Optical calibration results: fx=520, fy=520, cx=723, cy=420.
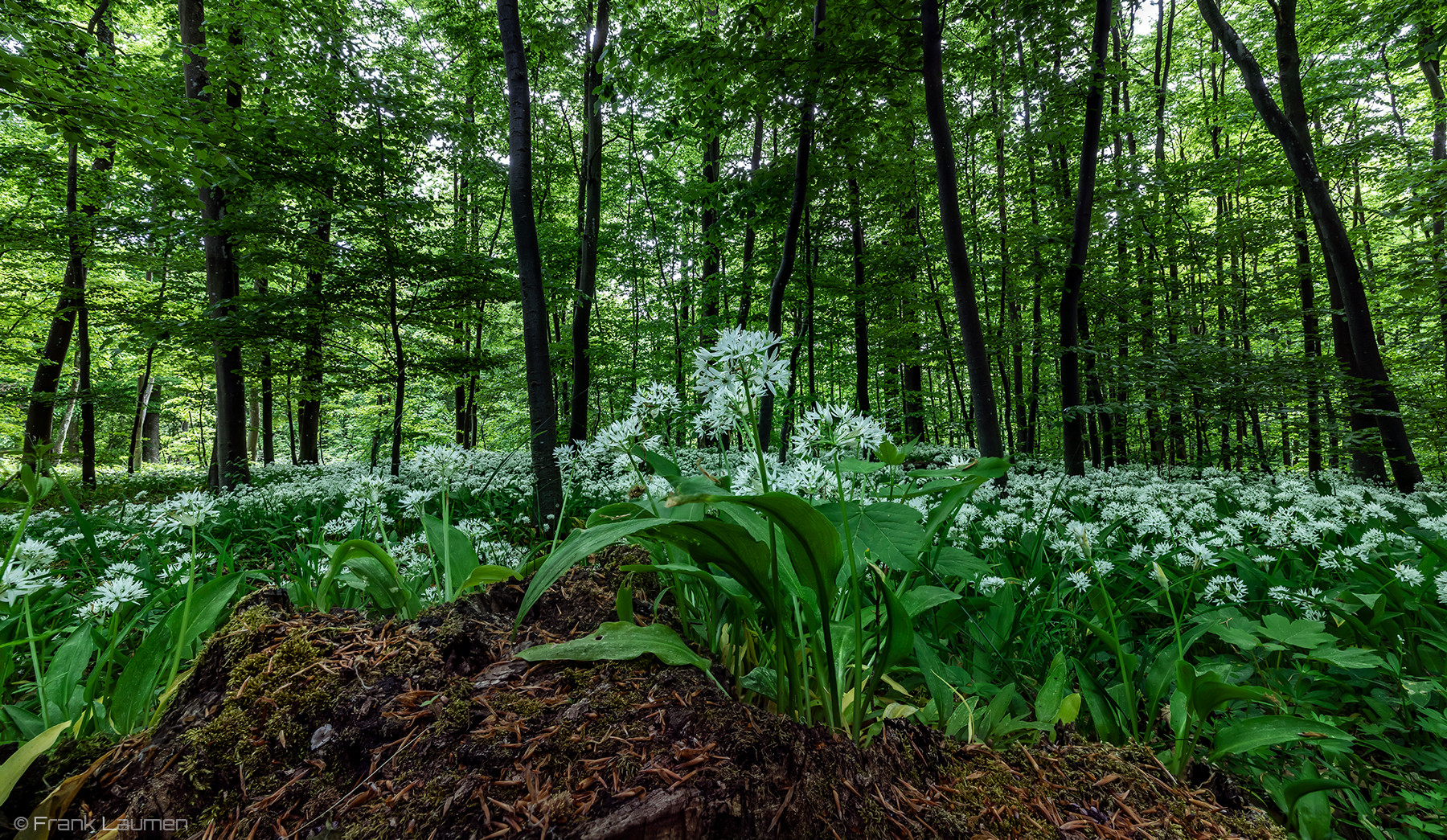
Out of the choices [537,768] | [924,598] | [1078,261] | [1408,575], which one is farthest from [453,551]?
[1078,261]

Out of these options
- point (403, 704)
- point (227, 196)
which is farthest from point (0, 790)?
point (227, 196)

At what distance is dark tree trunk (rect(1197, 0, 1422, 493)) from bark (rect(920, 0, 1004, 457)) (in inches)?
143

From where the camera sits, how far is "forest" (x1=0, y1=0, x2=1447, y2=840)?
1.18 meters

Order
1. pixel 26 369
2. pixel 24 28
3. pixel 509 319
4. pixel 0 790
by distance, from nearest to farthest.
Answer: pixel 0 790, pixel 24 28, pixel 26 369, pixel 509 319

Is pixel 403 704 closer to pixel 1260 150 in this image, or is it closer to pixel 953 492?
pixel 953 492

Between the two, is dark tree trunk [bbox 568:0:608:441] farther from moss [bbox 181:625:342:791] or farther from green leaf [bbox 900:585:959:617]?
green leaf [bbox 900:585:959:617]

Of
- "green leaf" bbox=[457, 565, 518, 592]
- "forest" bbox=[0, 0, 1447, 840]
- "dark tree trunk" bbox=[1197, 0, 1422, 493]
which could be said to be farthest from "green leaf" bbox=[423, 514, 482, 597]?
"dark tree trunk" bbox=[1197, 0, 1422, 493]

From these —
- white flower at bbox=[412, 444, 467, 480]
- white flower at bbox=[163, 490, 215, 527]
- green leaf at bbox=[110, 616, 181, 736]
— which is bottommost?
green leaf at bbox=[110, 616, 181, 736]

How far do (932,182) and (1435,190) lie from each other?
5981 mm

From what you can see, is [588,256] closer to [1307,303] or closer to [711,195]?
[711,195]

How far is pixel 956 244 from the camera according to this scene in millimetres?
5422

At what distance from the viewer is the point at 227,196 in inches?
256

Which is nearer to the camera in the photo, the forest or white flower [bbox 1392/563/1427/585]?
the forest

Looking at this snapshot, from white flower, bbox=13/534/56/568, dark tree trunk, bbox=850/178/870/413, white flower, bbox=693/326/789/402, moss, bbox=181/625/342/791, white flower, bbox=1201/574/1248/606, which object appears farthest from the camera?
dark tree trunk, bbox=850/178/870/413
